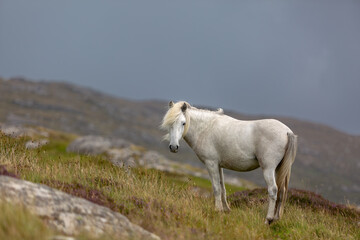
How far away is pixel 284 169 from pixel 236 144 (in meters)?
1.48

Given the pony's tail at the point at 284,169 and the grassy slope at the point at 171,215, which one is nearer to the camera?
the grassy slope at the point at 171,215

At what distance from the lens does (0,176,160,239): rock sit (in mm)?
5645

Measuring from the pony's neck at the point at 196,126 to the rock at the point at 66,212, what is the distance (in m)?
4.28

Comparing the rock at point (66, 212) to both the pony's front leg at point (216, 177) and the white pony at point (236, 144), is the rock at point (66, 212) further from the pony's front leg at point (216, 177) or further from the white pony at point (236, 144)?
the pony's front leg at point (216, 177)

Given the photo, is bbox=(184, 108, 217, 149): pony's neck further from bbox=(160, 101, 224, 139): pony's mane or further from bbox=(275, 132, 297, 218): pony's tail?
bbox=(275, 132, 297, 218): pony's tail

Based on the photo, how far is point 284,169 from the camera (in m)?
9.23

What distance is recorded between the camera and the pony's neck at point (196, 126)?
10.2 metres

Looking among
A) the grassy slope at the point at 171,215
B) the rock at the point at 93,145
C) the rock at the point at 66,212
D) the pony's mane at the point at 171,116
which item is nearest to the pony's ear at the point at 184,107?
the pony's mane at the point at 171,116

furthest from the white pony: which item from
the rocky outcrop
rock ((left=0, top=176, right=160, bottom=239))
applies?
the rocky outcrop

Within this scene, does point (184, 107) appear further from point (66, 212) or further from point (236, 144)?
point (66, 212)

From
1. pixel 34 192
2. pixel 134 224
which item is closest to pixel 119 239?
pixel 134 224

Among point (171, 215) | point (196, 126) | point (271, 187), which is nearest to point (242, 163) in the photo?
point (271, 187)

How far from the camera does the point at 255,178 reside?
158 meters

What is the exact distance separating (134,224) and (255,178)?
158 m
